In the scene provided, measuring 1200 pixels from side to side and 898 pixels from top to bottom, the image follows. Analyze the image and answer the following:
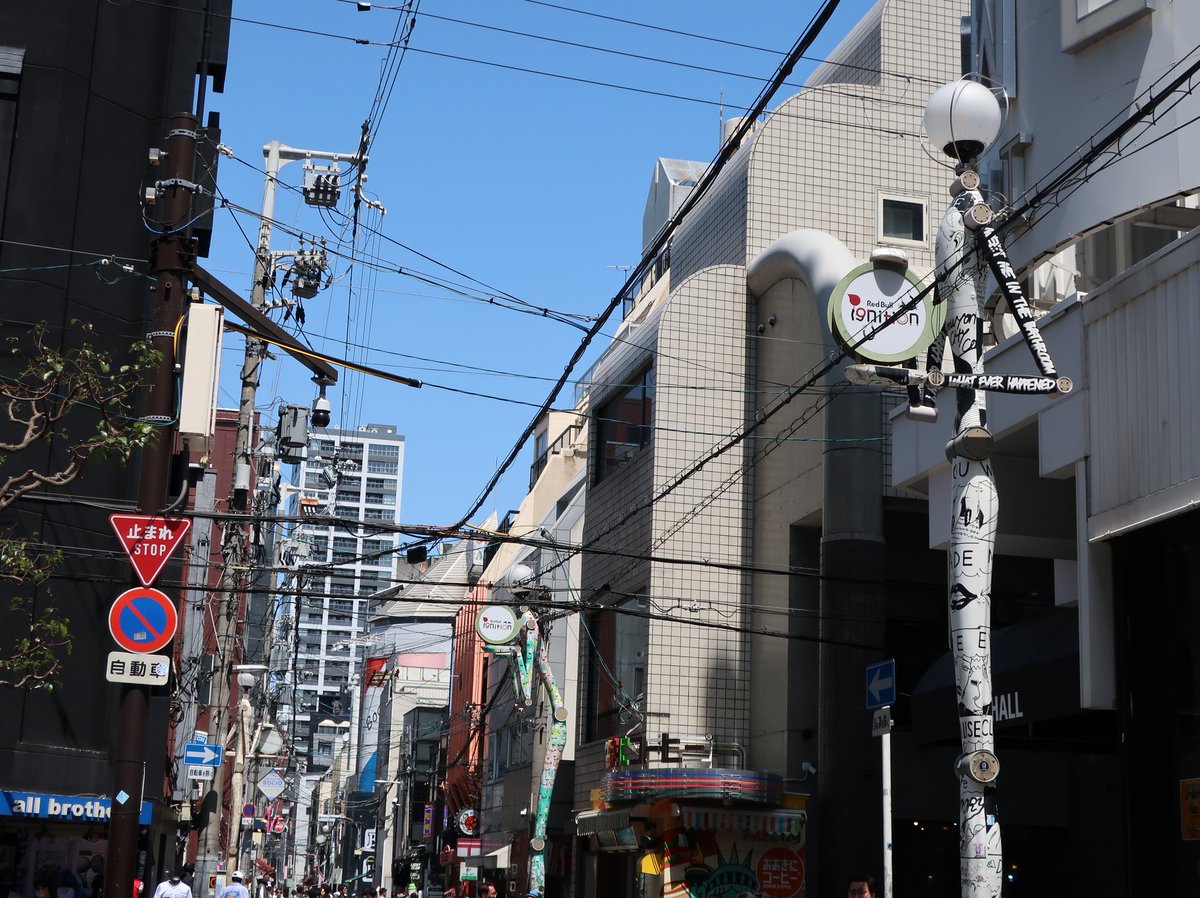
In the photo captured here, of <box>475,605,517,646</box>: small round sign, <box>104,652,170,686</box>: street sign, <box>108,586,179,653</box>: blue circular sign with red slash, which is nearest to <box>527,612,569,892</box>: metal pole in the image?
<box>475,605,517,646</box>: small round sign

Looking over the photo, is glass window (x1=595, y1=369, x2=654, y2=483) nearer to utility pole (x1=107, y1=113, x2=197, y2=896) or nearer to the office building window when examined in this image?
the office building window

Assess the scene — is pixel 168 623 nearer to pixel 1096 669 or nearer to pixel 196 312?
pixel 196 312

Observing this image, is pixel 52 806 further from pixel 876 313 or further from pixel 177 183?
pixel 876 313

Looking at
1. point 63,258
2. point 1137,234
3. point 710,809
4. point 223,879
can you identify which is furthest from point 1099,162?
point 223,879

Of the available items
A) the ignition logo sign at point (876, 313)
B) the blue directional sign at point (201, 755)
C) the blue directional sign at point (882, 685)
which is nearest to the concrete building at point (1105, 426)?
the ignition logo sign at point (876, 313)

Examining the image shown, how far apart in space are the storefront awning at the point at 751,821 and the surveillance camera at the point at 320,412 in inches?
519

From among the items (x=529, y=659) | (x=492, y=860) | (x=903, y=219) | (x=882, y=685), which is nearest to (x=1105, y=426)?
(x=882, y=685)

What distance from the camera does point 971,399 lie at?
523 inches

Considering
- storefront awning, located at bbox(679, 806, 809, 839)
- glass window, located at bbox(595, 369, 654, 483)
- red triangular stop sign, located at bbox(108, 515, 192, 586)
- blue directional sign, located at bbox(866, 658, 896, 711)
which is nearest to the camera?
blue directional sign, located at bbox(866, 658, 896, 711)

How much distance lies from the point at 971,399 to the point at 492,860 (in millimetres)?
34462

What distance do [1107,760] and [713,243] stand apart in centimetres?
1529

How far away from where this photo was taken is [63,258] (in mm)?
23891

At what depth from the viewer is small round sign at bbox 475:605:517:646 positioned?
1335 inches

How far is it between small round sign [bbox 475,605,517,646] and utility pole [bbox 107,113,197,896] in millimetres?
18826
